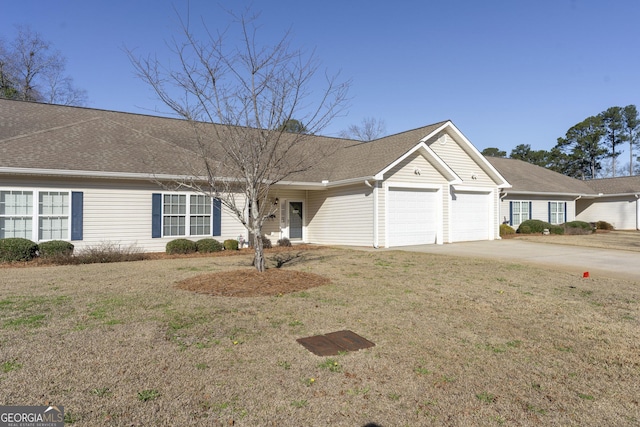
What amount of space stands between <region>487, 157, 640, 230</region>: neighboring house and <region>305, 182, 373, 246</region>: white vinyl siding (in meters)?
10.3

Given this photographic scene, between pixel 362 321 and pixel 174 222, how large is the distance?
441 inches

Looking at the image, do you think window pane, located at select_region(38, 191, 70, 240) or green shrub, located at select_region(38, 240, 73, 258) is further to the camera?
window pane, located at select_region(38, 191, 70, 240)

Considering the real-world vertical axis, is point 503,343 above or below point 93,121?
below

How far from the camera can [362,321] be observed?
5.89 meters

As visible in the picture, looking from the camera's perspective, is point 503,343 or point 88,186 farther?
point 88,186

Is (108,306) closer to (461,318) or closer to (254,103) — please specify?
(254,103)

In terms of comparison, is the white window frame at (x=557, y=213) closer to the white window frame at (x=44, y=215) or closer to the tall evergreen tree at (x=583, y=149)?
the white window frame at (x=44, y=215)

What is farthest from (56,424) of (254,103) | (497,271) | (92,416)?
(497,271)

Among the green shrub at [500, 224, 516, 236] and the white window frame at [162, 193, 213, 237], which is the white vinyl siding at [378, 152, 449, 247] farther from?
the white window frame at [162, 193, 213, 237]

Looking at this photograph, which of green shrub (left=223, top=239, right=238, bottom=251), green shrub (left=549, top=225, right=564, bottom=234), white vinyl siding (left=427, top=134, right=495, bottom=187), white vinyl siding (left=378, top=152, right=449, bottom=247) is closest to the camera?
green shrub (left=223, top=239, right=238, bottom=251)

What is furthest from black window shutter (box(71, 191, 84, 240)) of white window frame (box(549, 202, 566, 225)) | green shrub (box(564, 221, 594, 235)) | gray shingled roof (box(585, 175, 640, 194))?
gray shingled roof (box(585, 175, 640, 194))

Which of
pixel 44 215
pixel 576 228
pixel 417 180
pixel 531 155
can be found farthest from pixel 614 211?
pixel 44 215

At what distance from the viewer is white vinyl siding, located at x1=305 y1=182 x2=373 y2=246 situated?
16511 mm

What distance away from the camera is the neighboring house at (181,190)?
13180 millimetres
